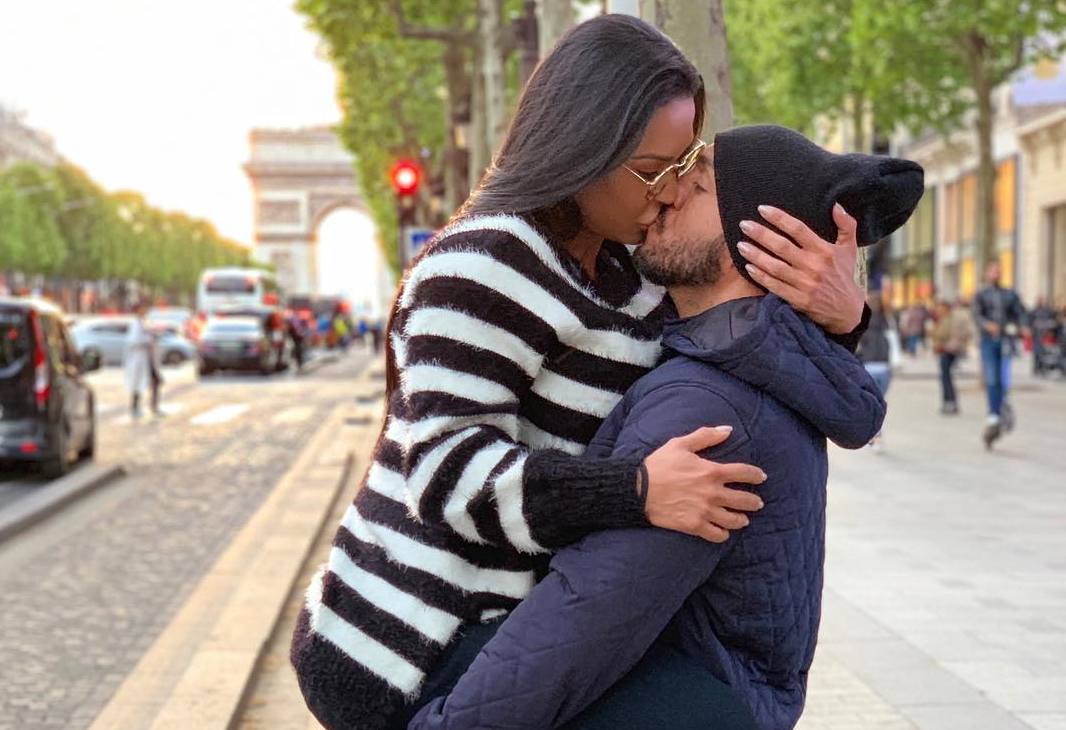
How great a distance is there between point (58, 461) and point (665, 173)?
35.0 feet

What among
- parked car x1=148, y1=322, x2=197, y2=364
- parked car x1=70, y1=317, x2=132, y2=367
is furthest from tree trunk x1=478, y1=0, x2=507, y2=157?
parked car x1=148, y1=322, x2=197, y2=364

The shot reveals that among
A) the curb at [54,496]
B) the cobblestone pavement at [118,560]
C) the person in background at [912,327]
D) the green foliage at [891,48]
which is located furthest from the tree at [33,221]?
the curb at [54,496]

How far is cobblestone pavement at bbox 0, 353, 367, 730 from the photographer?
17.7 ft

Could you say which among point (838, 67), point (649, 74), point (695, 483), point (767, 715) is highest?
point (838, 67)

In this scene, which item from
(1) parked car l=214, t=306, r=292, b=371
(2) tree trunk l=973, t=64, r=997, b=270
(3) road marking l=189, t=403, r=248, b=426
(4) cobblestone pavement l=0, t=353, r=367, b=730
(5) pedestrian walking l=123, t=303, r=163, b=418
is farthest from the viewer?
(1) parked car l=214, t=306, r=292, b=371

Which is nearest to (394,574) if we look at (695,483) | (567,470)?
(567,470)

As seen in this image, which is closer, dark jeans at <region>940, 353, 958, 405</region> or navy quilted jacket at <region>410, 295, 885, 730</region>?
navy quilted jacket at <region>410, 295, 885, 730</region>

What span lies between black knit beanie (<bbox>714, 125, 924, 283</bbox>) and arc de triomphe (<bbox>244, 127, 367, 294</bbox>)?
3255 inches

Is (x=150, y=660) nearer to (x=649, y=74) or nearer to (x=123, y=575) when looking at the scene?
(x=123, y=575)

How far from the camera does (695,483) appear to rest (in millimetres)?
1682

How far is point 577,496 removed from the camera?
1728 millimetres

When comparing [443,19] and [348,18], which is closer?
[348,18]

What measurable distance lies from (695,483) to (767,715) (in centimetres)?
36

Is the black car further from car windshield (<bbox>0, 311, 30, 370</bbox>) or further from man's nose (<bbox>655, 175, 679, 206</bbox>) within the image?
man's nose (<bbox>655, 175, 679, 206</bbox>)
